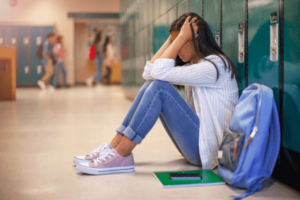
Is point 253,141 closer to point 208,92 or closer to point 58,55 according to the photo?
point 208,92

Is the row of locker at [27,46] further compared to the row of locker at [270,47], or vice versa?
the row of locker at [27,46]

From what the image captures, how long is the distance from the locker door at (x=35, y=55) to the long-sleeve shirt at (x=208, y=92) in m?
11.7

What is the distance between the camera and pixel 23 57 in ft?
42.2

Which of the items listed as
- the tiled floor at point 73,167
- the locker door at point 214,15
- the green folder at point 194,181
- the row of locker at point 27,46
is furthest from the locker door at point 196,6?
the row of locker at point 27,46

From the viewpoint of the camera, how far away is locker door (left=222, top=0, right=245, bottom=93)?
7.23 feet

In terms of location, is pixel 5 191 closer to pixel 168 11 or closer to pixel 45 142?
pixel 45 142

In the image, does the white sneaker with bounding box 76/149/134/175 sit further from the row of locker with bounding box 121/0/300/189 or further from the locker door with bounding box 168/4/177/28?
the locker door with bounding box 168/4/177/28

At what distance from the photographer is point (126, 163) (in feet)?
6.55

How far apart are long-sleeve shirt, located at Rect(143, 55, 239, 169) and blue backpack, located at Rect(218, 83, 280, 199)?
0.24 meters

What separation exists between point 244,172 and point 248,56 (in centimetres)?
84

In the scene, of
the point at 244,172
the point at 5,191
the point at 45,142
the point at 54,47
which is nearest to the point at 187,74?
the point at 244,172

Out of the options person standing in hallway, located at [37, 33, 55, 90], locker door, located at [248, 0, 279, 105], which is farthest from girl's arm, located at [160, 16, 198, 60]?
person standing in hallway, located at [37, 33, 55, 90]

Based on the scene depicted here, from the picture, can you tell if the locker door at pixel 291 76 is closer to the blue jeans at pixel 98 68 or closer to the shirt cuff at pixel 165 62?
the shirt cuff at pixel 165 62

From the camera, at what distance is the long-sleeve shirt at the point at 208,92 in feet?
6.23
